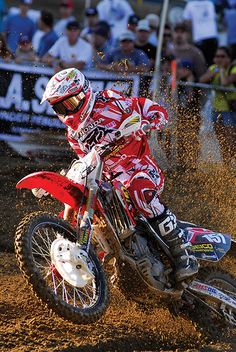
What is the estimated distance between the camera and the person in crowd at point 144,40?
1217cm

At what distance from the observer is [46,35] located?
12555 mm

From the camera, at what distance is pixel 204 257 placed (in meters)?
6.09

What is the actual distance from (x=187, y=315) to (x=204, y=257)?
481mm

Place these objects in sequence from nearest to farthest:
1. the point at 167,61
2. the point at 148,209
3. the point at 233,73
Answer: the point at 148,209 → the point at 233,73 → the point at 167,61

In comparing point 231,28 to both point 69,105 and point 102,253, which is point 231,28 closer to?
point 69,105

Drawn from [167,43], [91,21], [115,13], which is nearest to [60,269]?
[167,43]

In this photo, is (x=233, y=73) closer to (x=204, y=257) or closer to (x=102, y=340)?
(x=204, y=257)

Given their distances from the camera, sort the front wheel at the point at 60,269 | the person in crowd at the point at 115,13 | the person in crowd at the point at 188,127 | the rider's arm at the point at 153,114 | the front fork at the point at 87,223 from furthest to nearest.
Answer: the person in crowd at the point at 115,13, the person in crowd at the point at 188,127, the rider's arm at the point at 153,114, the front fork at the point at 87,223, the front wheel at the point at 60,269

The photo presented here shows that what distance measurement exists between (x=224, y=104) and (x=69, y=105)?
17.1 feet

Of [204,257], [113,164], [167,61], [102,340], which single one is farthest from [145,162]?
[167,61]

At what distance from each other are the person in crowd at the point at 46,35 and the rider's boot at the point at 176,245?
685 centimetres

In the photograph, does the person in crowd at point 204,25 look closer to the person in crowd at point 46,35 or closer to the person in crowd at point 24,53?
the person in crowd at point 46,35

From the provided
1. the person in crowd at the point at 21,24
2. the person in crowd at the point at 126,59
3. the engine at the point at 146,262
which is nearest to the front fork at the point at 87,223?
the engine at the point at 146,262

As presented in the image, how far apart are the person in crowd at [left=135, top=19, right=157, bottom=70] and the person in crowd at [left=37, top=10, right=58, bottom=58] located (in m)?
1.36
